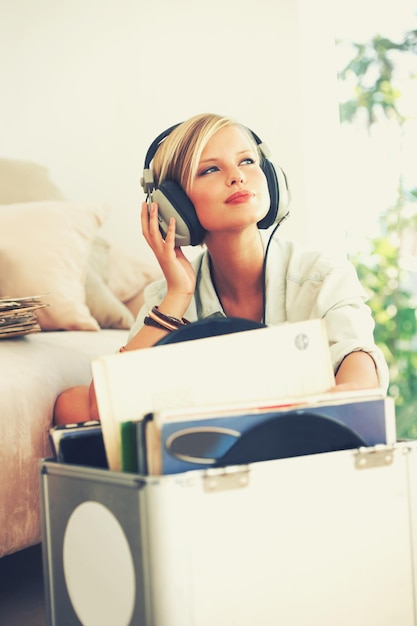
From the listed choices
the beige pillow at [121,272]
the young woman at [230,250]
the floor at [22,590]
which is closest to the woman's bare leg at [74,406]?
the young woman at [230,250]

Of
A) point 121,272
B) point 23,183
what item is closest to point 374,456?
point 121,272

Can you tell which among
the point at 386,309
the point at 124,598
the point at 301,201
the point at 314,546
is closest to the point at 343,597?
the point at 314,546

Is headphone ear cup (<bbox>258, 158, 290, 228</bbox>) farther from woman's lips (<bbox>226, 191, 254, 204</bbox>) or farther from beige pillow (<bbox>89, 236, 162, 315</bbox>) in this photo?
beige pillow (<bbox>89, 236, 162, 315</bbox>)

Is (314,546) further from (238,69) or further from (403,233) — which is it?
(403,233)

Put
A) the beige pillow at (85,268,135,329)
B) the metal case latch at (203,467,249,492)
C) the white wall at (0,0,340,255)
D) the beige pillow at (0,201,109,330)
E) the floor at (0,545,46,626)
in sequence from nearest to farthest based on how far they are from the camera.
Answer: the metal case latch at (203,467,249,492)
the floor at (0,545,46,626)
the beige pillow at (0,201,109,330)
the beige pillow at (85,268,135,329)
the white wall at (0,0,340,255)

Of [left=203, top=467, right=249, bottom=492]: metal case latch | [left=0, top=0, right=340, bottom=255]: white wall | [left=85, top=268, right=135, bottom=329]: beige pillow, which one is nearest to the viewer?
[left=203, top=467, right=249, bottom=492]: metal case latch

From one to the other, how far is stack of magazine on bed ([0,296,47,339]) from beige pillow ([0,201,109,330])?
372 mm

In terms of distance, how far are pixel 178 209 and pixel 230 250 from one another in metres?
0.13

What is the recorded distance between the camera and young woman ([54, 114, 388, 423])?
4.21ft

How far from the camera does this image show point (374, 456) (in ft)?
2.62

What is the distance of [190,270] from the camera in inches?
54.0

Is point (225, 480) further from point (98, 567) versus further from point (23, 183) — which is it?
point (23, 183)

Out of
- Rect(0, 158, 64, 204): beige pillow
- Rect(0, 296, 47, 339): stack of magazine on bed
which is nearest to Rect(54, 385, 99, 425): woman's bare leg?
Rect(0, 296, 47, 339): stack of magazine on bed

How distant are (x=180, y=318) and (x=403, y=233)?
2.05 meters
